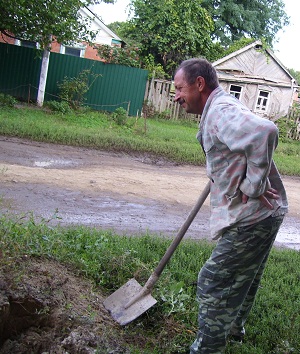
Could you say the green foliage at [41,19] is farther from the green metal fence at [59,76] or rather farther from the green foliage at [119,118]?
the green foliage at [119,118]

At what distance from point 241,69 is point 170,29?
6.33 meters

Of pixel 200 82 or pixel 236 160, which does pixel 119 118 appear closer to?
pixel 200 82

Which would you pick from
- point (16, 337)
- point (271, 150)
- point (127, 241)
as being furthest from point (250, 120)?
point (127, 241)

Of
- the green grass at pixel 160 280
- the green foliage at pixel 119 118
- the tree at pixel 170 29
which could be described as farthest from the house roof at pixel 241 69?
the green grass at pixel 160 280

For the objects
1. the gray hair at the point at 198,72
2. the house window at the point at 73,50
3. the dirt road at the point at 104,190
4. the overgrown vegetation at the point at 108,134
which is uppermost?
the house window at the point at 73,50

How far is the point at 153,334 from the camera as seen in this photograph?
3707 millimetres

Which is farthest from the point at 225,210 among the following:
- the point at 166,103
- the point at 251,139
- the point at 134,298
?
the point at 166,103

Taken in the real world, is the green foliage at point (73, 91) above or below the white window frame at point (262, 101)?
below

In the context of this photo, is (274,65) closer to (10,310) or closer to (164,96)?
(164,96)

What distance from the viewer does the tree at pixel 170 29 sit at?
2242cm

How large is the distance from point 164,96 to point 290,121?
545cm

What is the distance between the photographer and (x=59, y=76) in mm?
16891

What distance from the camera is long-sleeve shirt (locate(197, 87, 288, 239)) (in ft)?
8.84

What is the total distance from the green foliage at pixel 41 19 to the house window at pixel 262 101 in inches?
528
